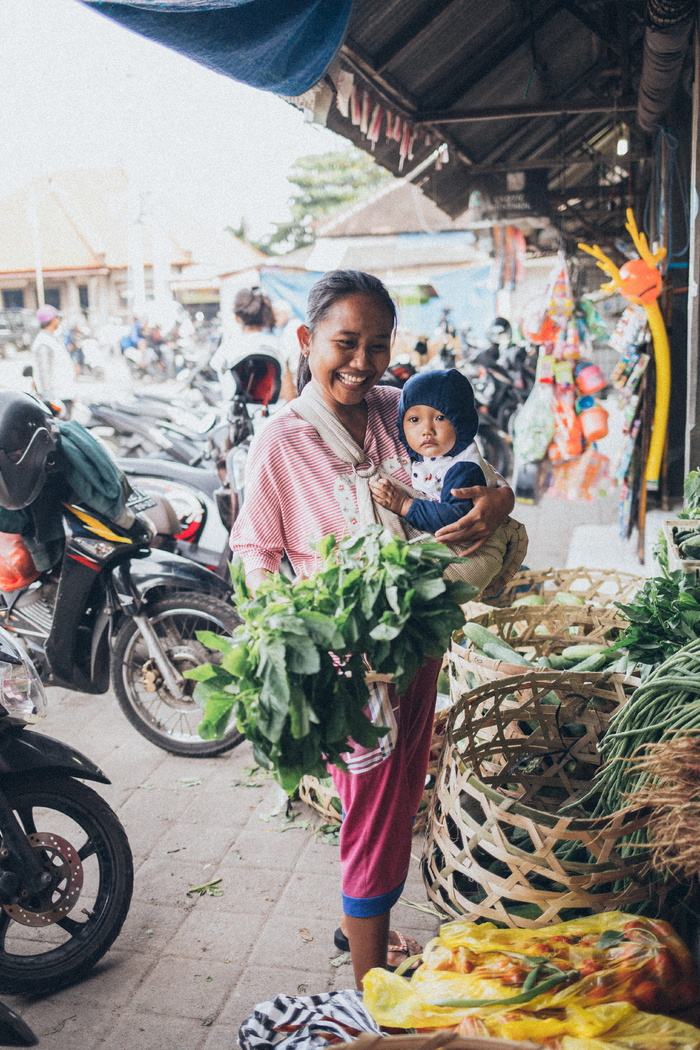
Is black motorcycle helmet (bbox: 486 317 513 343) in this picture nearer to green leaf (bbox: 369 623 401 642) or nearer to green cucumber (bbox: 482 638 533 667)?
green cucumber (bbox: 482 638 533 667)

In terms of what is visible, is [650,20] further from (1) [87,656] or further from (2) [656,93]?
(1) [87,656]

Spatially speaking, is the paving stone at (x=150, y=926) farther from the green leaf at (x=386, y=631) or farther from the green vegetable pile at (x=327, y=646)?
the green leaf at (x=386, y=631)

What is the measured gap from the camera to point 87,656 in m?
3.93

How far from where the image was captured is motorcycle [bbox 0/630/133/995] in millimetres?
2439

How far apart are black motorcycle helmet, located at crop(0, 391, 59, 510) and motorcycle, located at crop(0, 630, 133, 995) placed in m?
1.02

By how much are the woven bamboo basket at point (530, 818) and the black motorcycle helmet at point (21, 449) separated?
197 centimetres

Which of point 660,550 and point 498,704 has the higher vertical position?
point 660,550

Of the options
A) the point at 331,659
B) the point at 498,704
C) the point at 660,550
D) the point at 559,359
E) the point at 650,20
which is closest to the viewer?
the point at 331,659

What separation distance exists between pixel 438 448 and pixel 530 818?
2.86ft

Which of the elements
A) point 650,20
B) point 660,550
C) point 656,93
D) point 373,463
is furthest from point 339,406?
point 656,93

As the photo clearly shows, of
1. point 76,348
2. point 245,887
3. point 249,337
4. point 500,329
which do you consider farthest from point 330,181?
point 245,887

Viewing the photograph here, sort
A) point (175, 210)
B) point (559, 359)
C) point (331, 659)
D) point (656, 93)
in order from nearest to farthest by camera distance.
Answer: point (331, 659)
point (656, 93)
point (559, 359)
point (175, 210)

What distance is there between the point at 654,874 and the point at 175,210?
36772 millimetres

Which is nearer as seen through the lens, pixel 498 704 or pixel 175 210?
pixel 498 704
